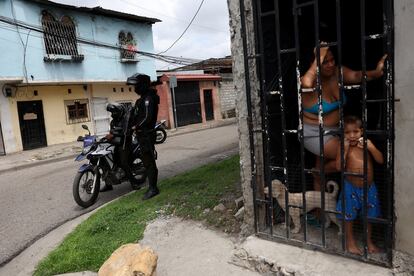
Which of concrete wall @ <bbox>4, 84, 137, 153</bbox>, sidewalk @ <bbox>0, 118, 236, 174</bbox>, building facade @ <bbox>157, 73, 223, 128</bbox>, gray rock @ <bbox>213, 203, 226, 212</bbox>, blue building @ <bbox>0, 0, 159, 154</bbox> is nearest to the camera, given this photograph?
gray rock @ <bbox>213, 203, 226, 212</bbox>

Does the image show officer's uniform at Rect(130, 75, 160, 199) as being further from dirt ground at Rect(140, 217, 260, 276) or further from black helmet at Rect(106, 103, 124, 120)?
dirt ground at Rect(140, 217, 260, 276)

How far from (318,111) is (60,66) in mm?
15073

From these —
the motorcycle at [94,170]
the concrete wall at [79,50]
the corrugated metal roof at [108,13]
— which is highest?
the corrugated metal roof at [108,13]

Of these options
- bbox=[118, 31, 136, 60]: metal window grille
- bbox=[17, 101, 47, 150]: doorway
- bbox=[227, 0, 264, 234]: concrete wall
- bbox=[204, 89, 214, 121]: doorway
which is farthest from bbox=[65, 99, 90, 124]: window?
bbox=[227, 0, 264, 234]: concrete wall

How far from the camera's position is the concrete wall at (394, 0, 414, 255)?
8.71 ft

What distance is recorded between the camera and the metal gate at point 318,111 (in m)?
2.91

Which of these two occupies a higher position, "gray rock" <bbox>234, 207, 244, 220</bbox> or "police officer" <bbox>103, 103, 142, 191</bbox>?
"police officer" <bbox>103, 103, 142, 191</bbox>

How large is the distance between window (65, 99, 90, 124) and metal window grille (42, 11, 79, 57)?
236 centimetres

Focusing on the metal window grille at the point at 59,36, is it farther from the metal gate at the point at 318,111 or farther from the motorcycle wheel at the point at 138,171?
the metal gate at the point at 318,111

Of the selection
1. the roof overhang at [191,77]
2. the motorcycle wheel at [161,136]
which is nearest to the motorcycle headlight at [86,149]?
the motorcycle wheel at [161,136]

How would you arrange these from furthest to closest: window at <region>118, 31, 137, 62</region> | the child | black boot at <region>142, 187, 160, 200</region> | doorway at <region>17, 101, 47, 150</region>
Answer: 1. window at <region>118, 31, 137, 62</region>
2. doorway at <region>17, 101, 47, 150</region>
3. black boot at <region>142, 187, 160, 200</region>
4. the child

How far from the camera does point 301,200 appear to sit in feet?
11.7

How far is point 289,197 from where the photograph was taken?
3.61m

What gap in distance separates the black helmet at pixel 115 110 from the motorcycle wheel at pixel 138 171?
905mm
